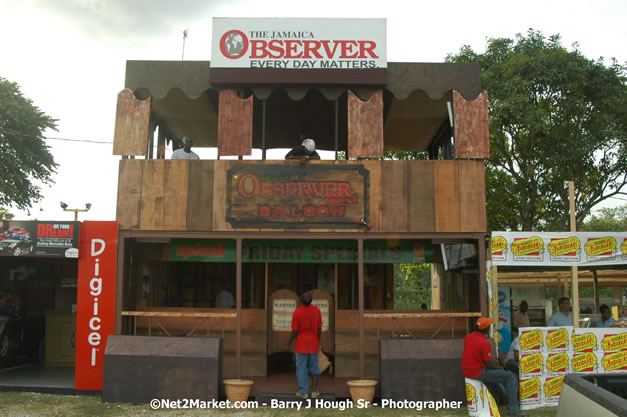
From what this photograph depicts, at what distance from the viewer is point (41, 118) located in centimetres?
3184

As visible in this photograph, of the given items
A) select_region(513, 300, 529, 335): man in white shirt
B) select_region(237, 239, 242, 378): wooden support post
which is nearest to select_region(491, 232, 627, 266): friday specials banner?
select_region(513, 300, 529, 335): man in white shirt

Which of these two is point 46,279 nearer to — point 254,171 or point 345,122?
point 254,171

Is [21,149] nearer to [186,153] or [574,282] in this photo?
[186,153]

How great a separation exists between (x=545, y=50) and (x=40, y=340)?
18336 mm

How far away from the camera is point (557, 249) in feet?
34.5

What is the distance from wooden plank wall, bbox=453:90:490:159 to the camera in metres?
11.2

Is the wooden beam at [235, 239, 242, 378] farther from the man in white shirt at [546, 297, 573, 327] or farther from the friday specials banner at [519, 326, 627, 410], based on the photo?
the man in white shirt at [546, 297, 573, 327]

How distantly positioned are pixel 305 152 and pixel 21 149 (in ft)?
81.2

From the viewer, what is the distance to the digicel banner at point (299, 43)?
11.5 m

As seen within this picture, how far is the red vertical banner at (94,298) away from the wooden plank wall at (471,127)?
6.55m

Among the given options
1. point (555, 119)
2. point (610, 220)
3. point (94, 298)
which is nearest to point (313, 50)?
point (94, 298)

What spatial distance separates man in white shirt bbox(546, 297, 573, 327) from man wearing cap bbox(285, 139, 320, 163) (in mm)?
5306

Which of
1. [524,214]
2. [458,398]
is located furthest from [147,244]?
[524,214]

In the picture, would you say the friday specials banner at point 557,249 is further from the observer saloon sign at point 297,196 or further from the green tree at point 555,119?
the green tree at point 555,119
